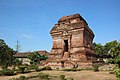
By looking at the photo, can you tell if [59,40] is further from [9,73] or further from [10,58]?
[10,58]

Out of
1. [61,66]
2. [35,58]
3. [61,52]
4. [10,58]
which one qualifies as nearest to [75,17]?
[61,52]

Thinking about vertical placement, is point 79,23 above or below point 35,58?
above

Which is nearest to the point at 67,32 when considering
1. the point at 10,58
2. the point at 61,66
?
the point at 61,66

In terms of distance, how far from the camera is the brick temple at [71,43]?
24750 mm

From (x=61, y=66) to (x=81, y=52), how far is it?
409 cm

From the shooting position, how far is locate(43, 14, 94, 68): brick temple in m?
24.8

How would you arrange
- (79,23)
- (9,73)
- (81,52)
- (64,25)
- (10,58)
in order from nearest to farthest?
(9,73) < (81,52) < (79,23) < (64,25) < (10,58)

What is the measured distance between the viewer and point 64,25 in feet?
93.4

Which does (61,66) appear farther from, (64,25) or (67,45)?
(64,25)

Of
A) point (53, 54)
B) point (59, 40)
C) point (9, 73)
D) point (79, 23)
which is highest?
point (79, 23)

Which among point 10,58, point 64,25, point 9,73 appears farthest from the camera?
point 10,58

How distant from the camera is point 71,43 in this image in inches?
1070

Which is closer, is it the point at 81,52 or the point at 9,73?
the point at 9,73

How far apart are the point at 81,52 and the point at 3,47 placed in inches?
1321
